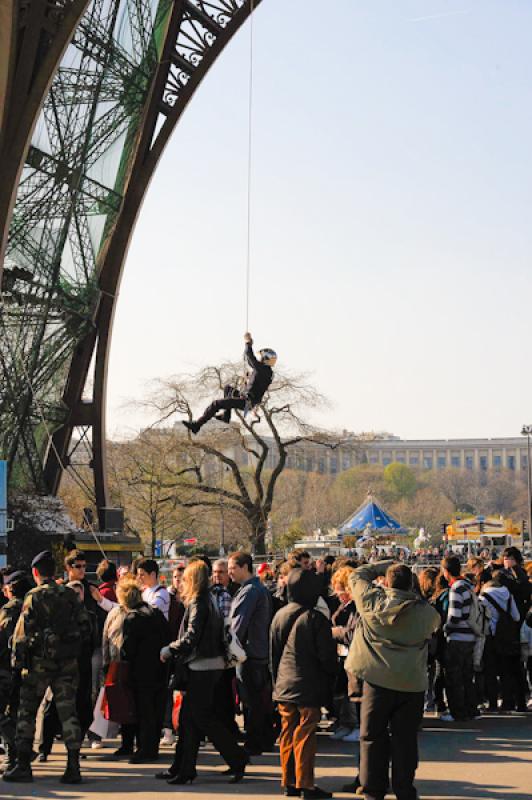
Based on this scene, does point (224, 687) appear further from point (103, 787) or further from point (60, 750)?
point (60, 750)

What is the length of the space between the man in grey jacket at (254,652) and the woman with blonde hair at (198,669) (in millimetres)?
1111

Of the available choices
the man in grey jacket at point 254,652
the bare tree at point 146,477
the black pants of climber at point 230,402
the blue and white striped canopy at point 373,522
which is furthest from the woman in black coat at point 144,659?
the bare tree at point 146,477

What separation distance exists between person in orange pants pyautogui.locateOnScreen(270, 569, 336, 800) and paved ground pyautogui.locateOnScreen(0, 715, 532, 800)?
0.38 meters

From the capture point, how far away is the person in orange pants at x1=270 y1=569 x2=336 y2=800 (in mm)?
10250

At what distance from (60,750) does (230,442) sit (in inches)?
1648

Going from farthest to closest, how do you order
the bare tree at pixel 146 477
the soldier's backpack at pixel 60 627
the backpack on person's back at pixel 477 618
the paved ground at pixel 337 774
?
the bare tree at pixel 146 477 < the backpack on person's back at pixel 477 618 < the soldier's backpack at pixel 60 627 < the paved ground at pixel 337 774

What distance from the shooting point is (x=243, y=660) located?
11477 mm

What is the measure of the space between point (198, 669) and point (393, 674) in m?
2.01

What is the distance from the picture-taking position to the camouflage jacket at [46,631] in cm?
1103

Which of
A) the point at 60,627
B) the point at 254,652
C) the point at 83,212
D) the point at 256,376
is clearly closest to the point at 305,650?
the point at 60,627

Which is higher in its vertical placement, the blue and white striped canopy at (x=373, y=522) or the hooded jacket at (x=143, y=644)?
the blue and white striped canopy at (x=373, y=522)

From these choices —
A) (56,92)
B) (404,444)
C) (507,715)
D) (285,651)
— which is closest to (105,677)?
(285,651)

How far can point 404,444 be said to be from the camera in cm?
19712

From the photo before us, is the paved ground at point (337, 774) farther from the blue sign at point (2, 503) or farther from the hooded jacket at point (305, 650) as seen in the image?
the blue sign at point (2, 503)
